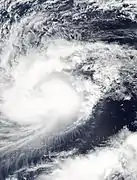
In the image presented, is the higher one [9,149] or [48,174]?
[9,149]

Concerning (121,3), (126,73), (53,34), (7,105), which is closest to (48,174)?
(7,105)

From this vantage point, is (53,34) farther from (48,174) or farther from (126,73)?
(48,174)

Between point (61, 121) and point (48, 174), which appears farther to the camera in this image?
point (61, 121)

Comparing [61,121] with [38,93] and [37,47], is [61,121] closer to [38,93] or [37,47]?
[38,93]

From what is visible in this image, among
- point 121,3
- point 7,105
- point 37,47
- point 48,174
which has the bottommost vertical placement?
point 48,174

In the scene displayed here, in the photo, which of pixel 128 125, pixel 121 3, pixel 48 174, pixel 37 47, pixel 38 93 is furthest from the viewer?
pixel 121 3

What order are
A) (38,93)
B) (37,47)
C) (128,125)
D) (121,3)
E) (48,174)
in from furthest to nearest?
(121,3) < (37,47) < (38,93) < (128,125) < (48,174)

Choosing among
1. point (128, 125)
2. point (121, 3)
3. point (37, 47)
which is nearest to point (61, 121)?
point (128, 125)
